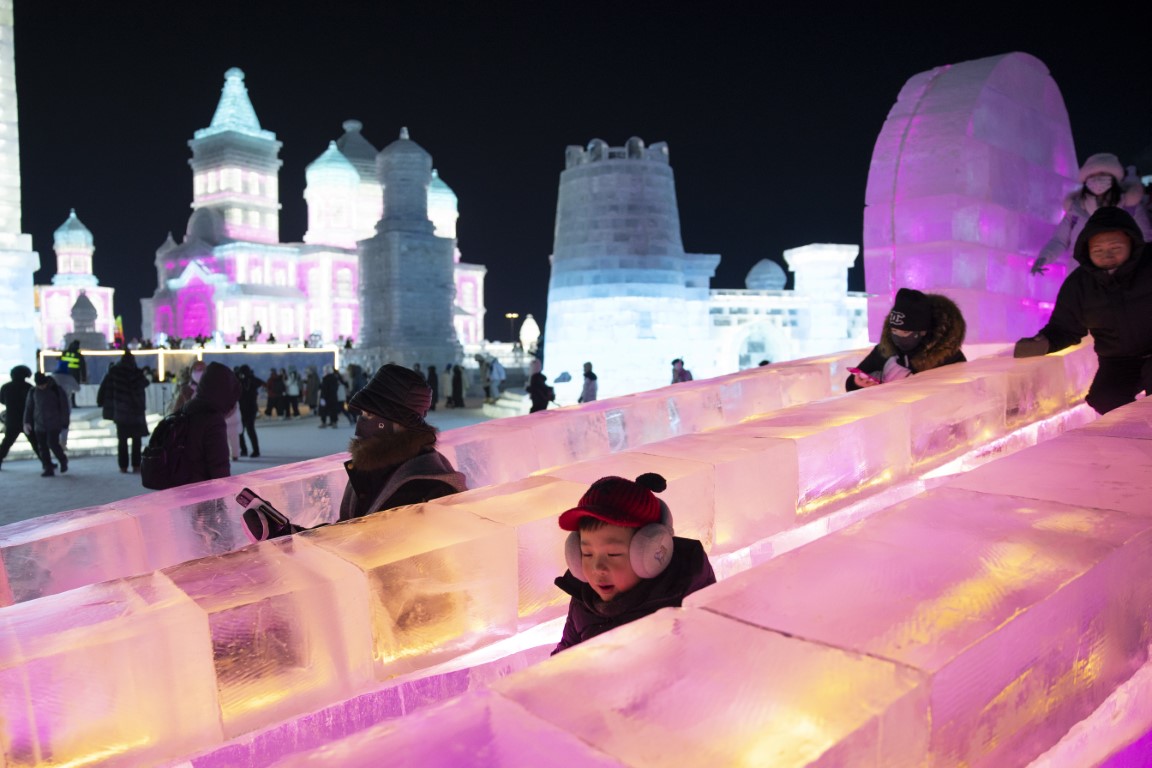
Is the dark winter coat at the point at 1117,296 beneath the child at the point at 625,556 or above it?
above

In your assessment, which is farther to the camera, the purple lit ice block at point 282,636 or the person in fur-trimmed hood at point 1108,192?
the person in fur-trimmed hood at point 1108,192

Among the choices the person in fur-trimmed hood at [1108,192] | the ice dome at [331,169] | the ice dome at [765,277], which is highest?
the ice dome at [331,169]

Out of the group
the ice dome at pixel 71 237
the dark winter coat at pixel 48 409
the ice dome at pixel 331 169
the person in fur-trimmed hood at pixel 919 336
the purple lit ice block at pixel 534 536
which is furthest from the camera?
the ice dome at pixel 71 237

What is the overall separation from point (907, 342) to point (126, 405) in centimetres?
933

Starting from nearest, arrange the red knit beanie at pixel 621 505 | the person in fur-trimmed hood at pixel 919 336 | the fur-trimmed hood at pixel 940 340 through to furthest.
Result: 1. the red knit beanie at pixel 621 505
2. the person in fur-trimmed hood at pixel 919 336
3. the fur-trimmed hood at pixel 940 340

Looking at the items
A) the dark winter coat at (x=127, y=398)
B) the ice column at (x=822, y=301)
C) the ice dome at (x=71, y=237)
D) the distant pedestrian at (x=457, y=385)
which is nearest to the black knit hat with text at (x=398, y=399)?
the dark winter coat at (x=127, y=398)

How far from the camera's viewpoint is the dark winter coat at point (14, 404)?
10.1 meters

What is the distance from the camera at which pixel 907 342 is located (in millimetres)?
4730

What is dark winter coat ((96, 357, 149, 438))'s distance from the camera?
988 centimetres

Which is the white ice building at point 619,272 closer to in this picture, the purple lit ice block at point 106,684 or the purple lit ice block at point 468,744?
the purple lit ice block at point 106,684

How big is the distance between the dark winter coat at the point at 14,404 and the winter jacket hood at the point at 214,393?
22.6 ft

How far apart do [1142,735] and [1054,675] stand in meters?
0.51

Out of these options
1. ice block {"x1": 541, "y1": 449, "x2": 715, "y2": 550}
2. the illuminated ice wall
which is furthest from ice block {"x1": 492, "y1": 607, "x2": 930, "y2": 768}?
the illuminated ice wall

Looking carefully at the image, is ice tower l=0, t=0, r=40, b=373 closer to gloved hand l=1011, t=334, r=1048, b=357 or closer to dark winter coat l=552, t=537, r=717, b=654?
dark winter coat l=552, t=537, r=717, b=654
